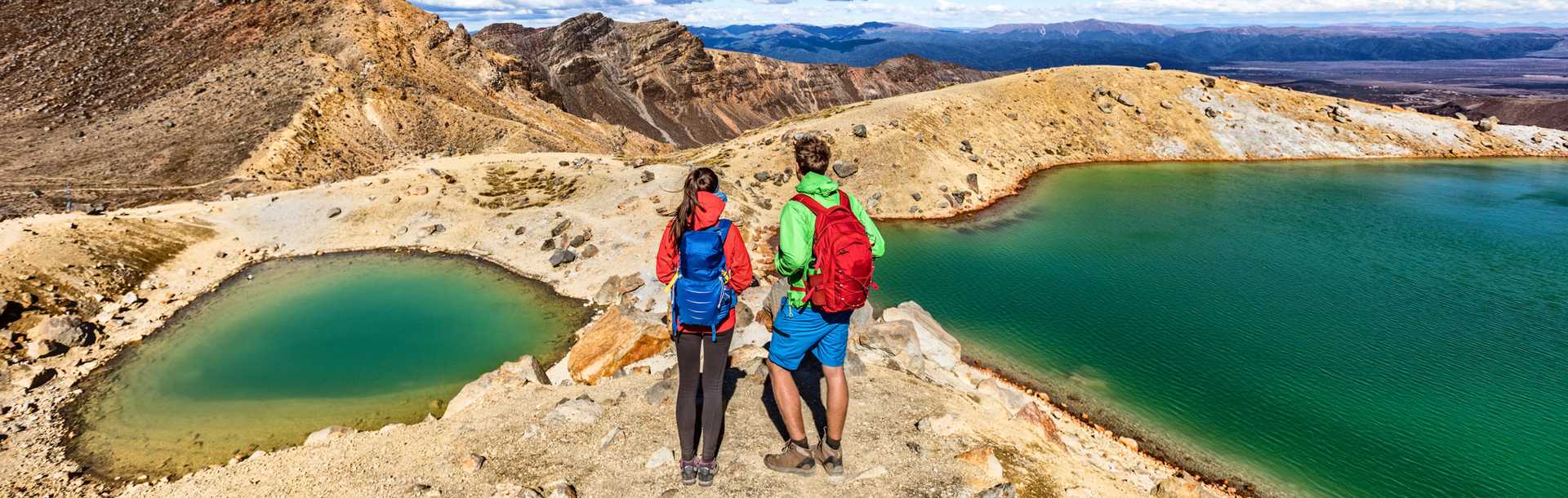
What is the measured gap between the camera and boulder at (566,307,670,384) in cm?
1259

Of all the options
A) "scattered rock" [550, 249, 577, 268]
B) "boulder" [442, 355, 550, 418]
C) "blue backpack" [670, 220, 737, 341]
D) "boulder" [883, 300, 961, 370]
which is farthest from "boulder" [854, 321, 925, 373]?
"scattered rock" [550, 249, 577, 268]

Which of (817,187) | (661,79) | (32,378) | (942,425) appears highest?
(817,187)

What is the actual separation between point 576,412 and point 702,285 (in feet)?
14.4

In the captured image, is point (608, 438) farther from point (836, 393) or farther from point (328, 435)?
point (328, 435)

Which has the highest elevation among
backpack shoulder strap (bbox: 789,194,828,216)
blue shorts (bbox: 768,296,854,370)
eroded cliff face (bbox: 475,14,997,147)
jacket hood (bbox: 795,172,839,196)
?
jacket hood (bbox: 795,172,839,196)

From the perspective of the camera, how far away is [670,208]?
25.6 m

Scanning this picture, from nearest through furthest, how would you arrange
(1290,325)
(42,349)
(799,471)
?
1. (799,471)
2. (42,349)
3. (1290,325)

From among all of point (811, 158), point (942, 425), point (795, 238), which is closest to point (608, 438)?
point (795, 238)

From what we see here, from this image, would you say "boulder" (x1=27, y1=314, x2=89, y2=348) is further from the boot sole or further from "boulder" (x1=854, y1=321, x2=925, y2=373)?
"boulder" (x1=854, y1=321, x2=925, y2=373)

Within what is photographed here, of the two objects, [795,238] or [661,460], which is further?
[661,460]

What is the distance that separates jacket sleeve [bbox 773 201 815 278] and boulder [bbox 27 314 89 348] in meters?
20.0

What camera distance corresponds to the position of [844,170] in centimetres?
3562

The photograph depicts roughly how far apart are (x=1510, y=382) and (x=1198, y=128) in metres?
43.7

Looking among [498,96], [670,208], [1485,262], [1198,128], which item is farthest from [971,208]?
[498,96]
